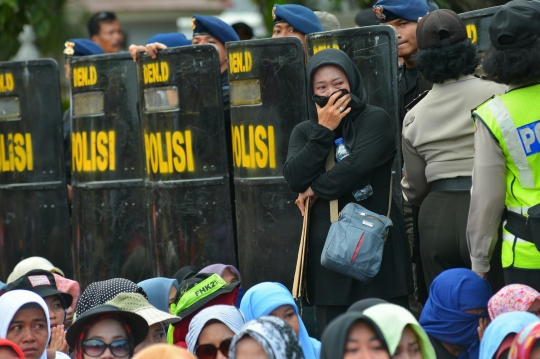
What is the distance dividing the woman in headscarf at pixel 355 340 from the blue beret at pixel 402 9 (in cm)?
321

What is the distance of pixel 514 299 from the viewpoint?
509 cm

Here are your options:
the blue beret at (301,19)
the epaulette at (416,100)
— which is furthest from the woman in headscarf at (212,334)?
the blue beret at (301,19)

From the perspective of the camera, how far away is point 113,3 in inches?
1533

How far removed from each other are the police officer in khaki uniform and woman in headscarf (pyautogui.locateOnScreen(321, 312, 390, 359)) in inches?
66.0

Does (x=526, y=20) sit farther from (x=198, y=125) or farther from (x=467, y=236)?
(x=198, y=125)

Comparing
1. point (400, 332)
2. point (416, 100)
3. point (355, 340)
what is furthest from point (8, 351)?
point (416, 100)

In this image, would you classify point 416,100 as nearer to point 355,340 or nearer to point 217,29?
point 355,340

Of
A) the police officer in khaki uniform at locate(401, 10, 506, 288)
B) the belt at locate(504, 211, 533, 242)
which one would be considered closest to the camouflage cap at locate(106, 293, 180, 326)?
the police officer in khaki uniform at locate(401, 10, 506, 288)

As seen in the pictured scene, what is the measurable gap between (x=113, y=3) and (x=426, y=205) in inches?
1341

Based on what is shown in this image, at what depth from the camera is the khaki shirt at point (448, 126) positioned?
581 centimetres

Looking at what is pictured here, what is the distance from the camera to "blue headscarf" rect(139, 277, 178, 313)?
6881 millimetres

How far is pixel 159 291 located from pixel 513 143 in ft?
8.49

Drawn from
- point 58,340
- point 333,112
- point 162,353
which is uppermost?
point 333,112

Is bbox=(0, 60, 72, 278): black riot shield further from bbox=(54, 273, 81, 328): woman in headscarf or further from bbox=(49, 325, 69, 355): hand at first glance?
bbox=(49, 325, 69, 355): hand
